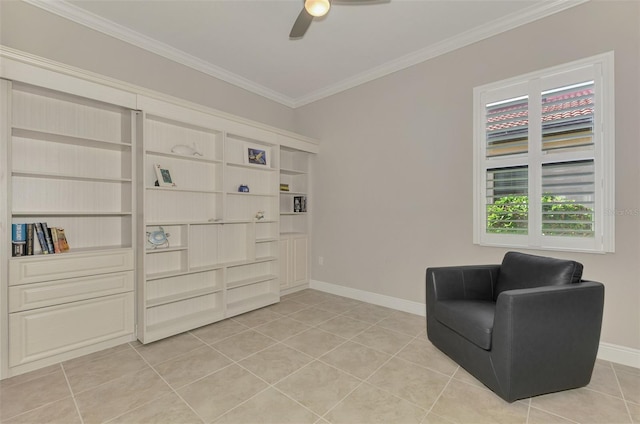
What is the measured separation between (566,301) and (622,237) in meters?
0.98

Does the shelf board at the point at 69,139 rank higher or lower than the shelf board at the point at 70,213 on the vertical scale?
higher

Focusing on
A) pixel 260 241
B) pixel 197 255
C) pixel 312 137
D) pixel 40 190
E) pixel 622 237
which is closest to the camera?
pixel 622 237

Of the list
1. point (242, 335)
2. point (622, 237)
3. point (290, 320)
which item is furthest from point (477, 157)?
point (242, 335)

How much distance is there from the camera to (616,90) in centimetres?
225

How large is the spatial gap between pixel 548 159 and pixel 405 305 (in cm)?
207

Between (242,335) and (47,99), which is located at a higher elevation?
(47,99)

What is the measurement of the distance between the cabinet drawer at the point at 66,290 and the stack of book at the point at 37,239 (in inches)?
10.4

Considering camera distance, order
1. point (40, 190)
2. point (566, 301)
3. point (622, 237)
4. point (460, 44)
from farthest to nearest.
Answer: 1. point (460, 44)
2. point (40, 190)
3. point (622, 237)
4. point (566, 301)

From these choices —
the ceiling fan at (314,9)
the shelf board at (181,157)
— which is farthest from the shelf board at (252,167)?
the ceiling fan at (314,9)

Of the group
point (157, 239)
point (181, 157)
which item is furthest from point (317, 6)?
point (157, 239)

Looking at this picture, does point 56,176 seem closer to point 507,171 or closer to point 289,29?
point 289,29

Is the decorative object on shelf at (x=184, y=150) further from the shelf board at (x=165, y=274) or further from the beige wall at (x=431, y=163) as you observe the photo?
the beige wall at (x=431, y=163)

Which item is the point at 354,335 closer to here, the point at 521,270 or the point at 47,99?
the point at 521,270

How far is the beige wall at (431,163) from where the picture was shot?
7.31 ft
